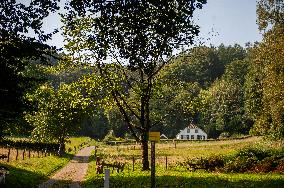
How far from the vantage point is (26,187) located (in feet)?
69.3

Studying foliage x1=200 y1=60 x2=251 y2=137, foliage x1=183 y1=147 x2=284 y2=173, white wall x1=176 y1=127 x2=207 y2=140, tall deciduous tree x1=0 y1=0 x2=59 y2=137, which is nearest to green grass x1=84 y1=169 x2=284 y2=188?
foliage x1=183 y1=147 x2=284 y2=173

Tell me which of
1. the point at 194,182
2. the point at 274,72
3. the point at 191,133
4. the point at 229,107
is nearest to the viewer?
the point at 194,182

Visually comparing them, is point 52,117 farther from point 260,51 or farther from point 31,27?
point 31,27

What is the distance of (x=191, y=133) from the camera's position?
136 metres

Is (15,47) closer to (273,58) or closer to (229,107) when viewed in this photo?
(273,58)

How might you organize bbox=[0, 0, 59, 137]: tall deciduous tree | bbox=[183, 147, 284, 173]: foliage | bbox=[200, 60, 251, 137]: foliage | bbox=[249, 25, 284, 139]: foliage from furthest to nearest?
bbox=[200, 60, 251, 137]: foliage < bbox=[249, 25, 284, 139]: foliage < bbox=[183, 147, 284, 173]: foliage < bbox=[0, 0, 59, 137]: tall deciduous tree

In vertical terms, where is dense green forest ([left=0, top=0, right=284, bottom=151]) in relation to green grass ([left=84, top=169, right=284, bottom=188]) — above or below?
above

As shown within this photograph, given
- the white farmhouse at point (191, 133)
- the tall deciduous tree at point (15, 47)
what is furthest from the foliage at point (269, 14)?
the white farmhouse at point (191, 133)

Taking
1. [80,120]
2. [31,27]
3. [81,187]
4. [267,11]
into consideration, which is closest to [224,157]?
[81,187]

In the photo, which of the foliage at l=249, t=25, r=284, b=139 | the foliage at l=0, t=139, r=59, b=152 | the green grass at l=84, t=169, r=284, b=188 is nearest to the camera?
the green grass at l=84, t=169, r=284, b=188

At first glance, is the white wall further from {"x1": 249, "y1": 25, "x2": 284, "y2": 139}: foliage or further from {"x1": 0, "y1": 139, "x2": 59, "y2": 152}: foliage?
{"x1": 249, "y1": 25, "x2": 284, "y2": 139}: foliage

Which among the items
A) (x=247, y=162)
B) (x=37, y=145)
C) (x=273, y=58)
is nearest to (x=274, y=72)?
(x=273, y=58)

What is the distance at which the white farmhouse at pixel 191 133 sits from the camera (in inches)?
5266

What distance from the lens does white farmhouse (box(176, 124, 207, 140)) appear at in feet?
439
